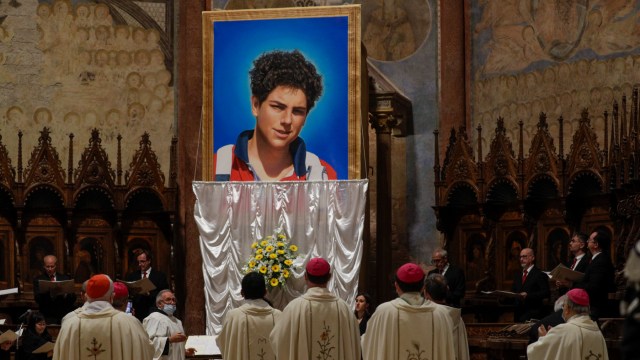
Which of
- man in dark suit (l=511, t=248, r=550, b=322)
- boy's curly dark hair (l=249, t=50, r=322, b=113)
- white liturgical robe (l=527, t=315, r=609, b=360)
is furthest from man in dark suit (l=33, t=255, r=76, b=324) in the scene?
white liturgical robe (l=527, t=315, r=609, b=360)

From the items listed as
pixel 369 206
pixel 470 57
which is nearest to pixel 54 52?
pixel 369 206

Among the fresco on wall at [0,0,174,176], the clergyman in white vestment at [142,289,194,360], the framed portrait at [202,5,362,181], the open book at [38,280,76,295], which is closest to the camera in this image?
the clergyman in white vestment at [142,289,194,360]

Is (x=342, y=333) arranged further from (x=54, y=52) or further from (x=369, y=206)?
(x=54, y=52)

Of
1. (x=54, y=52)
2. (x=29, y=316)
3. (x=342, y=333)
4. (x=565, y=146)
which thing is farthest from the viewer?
(x=54, y=52)

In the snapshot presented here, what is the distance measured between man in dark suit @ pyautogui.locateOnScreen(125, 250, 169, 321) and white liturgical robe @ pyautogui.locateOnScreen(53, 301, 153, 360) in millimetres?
5993

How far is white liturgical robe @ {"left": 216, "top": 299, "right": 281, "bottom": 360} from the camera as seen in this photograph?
10.1 m

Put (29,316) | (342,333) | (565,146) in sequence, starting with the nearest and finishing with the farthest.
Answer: (342,333), (29,316), (565,146)

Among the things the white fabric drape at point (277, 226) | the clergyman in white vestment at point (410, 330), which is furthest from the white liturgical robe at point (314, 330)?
the white fabric drape at point (277, 226)

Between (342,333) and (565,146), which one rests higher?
(565,146)

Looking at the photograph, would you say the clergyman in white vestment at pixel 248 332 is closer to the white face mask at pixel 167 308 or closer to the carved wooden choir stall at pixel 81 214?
the white face mask at pixel 167 308

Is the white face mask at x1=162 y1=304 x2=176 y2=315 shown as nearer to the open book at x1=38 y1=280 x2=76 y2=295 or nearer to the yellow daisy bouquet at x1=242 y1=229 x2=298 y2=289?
the open book at x1=38 y1=280 x2=76 y2=295

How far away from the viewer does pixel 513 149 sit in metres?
17.4

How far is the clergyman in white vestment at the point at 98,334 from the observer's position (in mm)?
9031

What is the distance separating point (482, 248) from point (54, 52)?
316 inches
